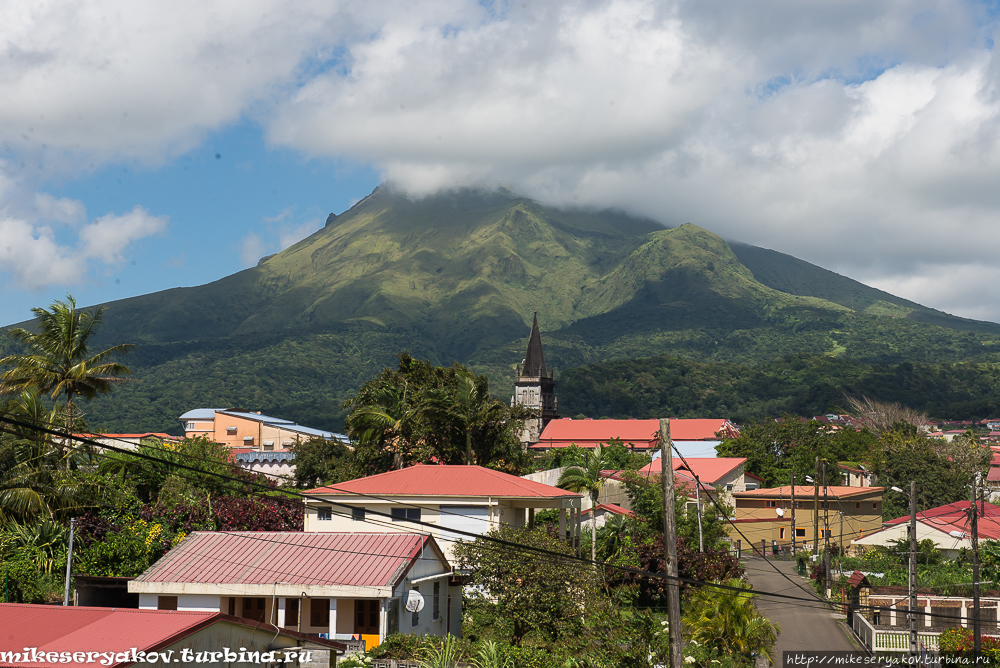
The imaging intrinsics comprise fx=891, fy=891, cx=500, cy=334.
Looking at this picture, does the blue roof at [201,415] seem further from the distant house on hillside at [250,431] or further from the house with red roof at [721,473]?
the house with red roof at [721,473]

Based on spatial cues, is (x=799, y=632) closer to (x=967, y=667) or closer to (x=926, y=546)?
(x=967, y=667)

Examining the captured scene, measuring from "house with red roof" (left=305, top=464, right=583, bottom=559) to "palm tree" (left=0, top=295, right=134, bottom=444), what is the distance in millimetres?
9580

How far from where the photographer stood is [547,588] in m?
26.2

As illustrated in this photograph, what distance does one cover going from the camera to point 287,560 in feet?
81.5

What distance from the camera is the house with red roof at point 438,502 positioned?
33094 millimetres

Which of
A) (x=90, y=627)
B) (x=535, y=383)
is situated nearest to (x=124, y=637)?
(x=90, y=627)

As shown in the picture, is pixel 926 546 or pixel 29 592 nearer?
pixel 29 592

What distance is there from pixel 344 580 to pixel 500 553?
5.28 metres

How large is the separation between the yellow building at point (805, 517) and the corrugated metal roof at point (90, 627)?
186 ft

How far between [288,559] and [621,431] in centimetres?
11029

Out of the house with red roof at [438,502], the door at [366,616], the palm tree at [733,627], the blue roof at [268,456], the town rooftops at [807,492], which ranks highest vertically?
the blue roof at [268,456]

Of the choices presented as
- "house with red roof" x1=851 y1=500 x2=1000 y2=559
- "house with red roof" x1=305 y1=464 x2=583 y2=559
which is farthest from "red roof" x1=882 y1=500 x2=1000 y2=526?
"house with red roof" x1=305 y1=464 x2=583 y2=559

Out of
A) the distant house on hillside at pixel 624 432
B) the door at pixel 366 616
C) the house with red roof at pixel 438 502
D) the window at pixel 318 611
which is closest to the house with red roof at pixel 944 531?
the house with red roof at pixel 438 502

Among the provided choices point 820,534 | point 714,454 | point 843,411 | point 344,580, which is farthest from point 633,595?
point 843,411
